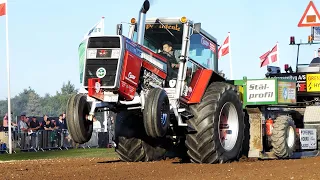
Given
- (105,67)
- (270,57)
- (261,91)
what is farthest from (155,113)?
(270,57)

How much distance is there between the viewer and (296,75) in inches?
733

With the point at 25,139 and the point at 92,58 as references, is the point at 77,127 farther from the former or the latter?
the point at 25,139

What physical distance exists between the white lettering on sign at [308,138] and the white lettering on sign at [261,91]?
1.30 m

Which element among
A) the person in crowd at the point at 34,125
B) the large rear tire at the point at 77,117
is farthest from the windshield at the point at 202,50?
the person in crowd at the point at 34,125

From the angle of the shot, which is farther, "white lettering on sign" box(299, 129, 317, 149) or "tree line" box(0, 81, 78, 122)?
"tree line" box(0, 81, 78, 122)

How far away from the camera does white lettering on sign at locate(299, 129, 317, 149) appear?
15.6 m

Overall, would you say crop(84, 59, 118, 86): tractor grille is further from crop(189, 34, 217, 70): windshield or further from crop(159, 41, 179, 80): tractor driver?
crop(189, 34, 217, 70): windshield

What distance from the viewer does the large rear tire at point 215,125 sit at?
41.6ft

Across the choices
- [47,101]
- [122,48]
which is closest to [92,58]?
[122,48]

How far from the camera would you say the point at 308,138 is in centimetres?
1578

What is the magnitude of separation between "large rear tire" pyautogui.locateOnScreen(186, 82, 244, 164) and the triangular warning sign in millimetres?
7611

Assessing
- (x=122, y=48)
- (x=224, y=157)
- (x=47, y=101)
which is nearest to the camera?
(x=122, y=48)

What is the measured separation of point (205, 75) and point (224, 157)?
1591 millimetres

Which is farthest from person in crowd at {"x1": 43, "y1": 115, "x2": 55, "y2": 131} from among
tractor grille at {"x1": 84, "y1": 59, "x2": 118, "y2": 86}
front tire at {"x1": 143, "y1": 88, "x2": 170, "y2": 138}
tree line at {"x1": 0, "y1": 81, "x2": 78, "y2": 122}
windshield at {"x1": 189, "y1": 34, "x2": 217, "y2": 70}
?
tree line at {"x1": 0, "y1": 81, "x2": 78, "y2": 122}
